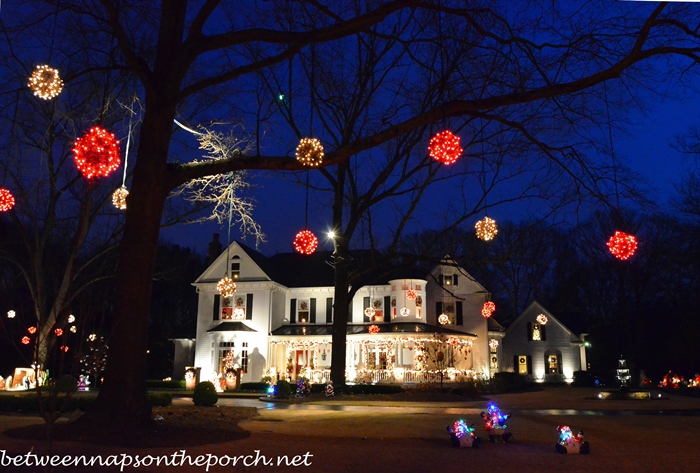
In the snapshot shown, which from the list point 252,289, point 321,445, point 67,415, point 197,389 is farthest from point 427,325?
point 321,445

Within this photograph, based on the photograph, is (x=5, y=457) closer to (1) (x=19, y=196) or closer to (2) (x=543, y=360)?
(1) (x=19, y=196)

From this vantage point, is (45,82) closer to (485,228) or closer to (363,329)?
(485,228)

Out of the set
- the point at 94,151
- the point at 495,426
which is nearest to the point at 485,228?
the point at 495,426

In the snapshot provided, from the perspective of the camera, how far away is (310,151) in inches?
429

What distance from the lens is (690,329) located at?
37.0m

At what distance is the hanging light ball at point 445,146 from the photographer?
10.8m

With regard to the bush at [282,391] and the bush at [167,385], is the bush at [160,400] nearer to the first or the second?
the bush at [282,391]

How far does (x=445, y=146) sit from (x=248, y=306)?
2903cm

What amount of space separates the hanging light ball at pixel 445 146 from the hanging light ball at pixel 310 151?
2067 millimetres

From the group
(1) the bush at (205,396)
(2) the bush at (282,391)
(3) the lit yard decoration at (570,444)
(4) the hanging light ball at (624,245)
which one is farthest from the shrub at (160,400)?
(4) the hanging light ball at (624,245)

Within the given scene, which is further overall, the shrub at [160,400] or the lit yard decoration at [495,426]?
the shrub at [160,400]

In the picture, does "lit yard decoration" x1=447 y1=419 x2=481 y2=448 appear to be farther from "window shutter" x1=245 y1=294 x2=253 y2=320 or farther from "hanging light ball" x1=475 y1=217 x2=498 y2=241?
"window shutter" x1=245 y1=294 x2=253 y2=320

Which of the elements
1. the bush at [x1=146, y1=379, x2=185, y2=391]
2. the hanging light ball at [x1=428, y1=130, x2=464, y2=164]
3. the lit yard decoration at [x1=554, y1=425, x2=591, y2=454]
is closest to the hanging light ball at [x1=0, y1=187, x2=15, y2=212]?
the hanging light ball at [x1=428, y1=130, x2=464, y2=164]

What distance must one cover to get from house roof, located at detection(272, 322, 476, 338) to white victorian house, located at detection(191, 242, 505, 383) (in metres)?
0.06
